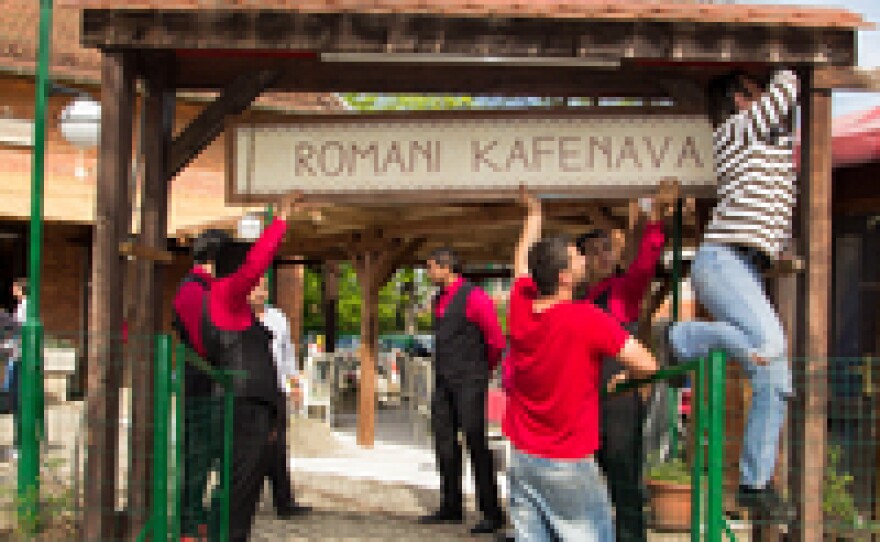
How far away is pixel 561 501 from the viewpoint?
4297 millimetres

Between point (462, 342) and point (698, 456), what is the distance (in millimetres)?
3315

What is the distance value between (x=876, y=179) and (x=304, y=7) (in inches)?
181

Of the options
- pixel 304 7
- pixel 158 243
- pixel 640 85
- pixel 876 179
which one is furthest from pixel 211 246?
pixel 876 179

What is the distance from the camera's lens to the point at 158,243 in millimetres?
6434

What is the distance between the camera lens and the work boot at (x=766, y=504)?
5.30m

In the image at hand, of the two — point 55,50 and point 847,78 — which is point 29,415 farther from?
point 55,50

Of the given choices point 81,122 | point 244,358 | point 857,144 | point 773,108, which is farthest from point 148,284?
point 857,144

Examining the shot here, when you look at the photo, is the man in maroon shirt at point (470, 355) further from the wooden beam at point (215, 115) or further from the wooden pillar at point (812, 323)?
the wooden pillar at point (812, 323)

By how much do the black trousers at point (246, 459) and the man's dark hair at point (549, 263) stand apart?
2272 millimetres

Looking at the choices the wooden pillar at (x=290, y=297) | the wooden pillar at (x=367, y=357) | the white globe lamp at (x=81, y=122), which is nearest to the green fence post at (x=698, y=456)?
the white globe lamp at (x=81, y=122)

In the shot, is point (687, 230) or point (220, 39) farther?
point (687, 230)

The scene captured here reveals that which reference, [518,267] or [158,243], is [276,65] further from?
[518,267]

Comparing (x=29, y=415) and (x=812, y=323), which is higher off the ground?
(x=812, y=323)

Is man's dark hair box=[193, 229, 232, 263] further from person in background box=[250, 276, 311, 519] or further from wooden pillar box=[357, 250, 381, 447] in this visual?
wooden pillar box=[357, 250, 381, 447]
